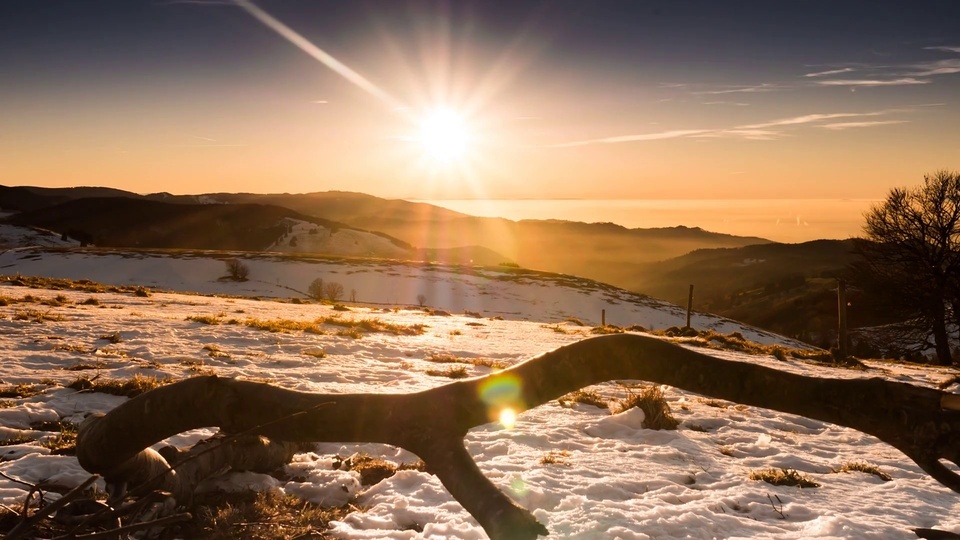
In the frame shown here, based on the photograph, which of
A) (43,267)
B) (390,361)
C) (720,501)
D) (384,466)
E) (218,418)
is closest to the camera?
(218,418)

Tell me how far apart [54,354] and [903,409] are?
1216 cm

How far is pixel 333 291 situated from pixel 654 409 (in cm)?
4563

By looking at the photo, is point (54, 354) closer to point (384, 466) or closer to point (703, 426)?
point (384, 466)

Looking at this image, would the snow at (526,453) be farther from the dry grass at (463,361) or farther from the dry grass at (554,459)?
the dry grass at (463,361)

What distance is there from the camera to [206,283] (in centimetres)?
5638

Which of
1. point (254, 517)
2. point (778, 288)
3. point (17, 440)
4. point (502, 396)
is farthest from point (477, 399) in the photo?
point (778, 288)

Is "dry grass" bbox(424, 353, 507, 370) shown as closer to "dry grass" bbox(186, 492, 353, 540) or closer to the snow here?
the snow

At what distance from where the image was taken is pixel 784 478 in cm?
604

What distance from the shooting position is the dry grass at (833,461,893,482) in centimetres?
645

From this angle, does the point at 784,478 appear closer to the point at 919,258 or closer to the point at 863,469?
the point at 863,469

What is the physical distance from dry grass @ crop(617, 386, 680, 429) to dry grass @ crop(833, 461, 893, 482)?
218cm

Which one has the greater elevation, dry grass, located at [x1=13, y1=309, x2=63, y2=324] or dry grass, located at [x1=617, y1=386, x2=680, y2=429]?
dry grass, located at [x1=13, y1=309, x2=63, y2=324]

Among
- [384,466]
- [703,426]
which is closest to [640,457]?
[703,426]

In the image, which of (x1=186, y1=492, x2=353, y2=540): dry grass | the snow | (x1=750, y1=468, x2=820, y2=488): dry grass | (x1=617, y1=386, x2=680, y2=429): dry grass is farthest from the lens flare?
(x1=617, y1=386, x2=680, y2=429): dry grass
